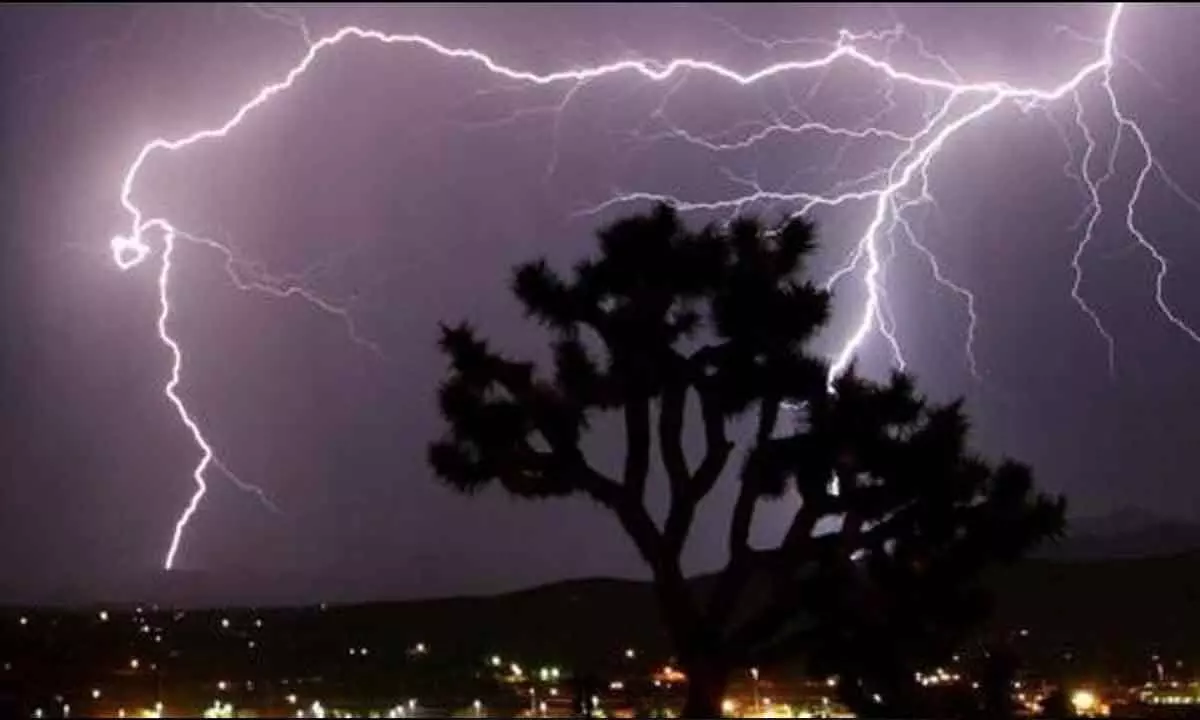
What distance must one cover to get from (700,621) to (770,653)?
2.78ft

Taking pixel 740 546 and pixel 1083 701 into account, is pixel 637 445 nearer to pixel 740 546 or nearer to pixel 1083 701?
pixel 740 546

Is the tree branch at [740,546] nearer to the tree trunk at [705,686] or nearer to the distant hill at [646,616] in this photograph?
the tree trunk at [705,686]

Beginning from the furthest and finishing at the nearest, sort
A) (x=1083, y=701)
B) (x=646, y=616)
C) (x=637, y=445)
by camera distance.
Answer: (x=646, y=616)
(x=1083, y=701)
(x=637, y=445)

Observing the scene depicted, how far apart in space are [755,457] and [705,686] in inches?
98.8

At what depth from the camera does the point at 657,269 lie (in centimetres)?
1647

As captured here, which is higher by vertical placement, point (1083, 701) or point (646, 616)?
point (646, 616)

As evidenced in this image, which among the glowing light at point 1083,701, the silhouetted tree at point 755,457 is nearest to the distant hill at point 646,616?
the glowing light at point 1083,701

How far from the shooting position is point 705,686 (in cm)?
1661

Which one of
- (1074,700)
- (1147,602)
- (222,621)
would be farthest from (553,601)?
(1074,700)

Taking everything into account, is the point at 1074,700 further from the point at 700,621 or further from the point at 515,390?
the point at 515,390

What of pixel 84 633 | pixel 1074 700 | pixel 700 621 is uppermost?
pixel 84 633

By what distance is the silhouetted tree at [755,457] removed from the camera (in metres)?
16.2

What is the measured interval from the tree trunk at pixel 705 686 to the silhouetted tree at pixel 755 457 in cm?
2

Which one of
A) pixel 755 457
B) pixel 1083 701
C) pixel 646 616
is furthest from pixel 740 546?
Answer: pixel 646 616
